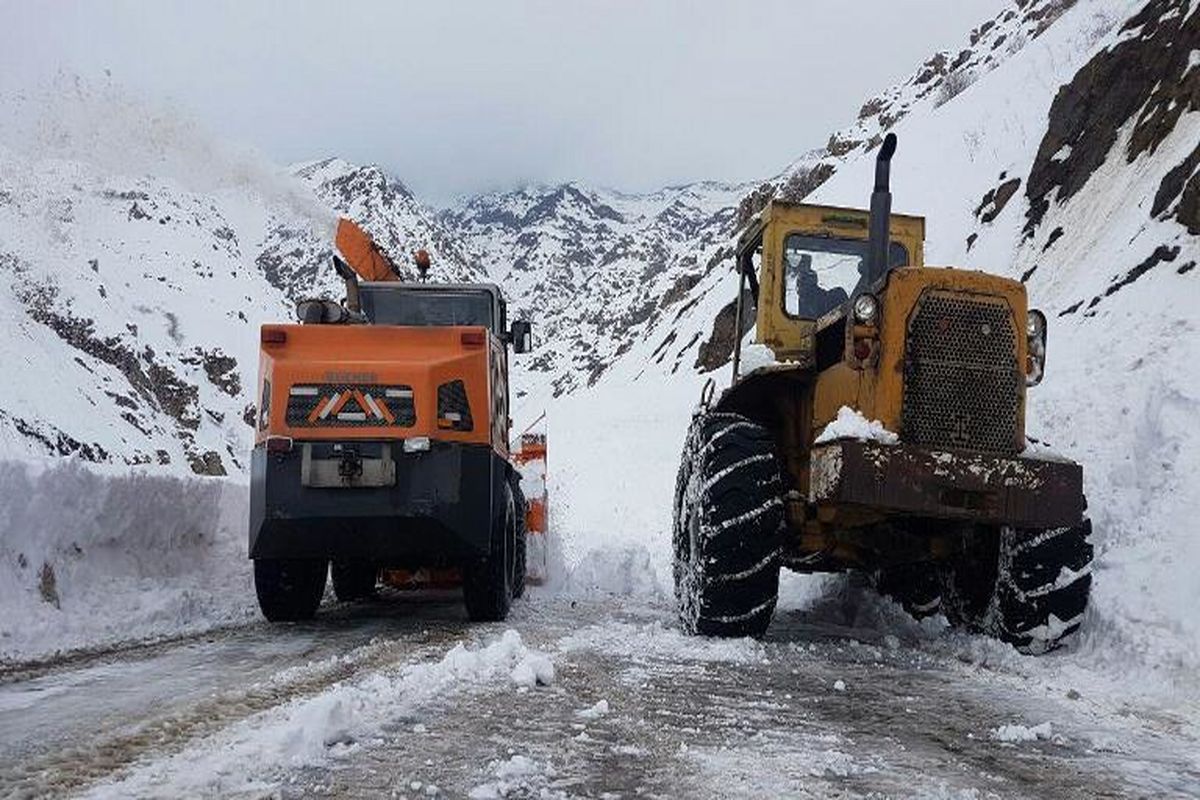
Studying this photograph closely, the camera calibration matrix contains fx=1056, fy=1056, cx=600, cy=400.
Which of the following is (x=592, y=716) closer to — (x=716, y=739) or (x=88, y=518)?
(x=716, y=739)

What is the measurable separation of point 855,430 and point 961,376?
0.66 metres

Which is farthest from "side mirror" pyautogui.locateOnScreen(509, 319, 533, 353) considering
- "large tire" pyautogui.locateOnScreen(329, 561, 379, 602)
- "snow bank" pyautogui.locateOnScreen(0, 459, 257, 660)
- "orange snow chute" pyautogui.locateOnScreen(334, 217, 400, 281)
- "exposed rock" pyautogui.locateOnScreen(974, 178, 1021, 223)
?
"exposed rock" pyautogui.locateOnScreen(974, 178, 1021, 223)

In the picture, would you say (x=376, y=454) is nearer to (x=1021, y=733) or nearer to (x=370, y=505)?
(x=370, y=505)

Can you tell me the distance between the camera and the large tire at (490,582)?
7121 millimetres

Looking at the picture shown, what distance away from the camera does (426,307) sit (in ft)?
27.7

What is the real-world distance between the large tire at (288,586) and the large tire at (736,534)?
111 inches

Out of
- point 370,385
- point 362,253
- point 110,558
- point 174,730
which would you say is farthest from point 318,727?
point 362,253

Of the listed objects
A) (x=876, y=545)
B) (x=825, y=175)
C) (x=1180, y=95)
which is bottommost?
(x=876, y=545)

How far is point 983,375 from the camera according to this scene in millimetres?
5531

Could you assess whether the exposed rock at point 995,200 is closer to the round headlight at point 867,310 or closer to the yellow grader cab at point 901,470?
the yellow grader cab at point 901,470

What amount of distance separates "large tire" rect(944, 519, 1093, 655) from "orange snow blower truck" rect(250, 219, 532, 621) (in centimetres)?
311

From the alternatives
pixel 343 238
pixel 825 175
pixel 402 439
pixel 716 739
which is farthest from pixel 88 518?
pixel 825 175

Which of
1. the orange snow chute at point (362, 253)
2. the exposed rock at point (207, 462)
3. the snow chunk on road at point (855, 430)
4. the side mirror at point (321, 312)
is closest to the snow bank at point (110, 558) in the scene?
the side mirror at point (321, 312)

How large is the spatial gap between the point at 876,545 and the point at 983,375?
131cm
